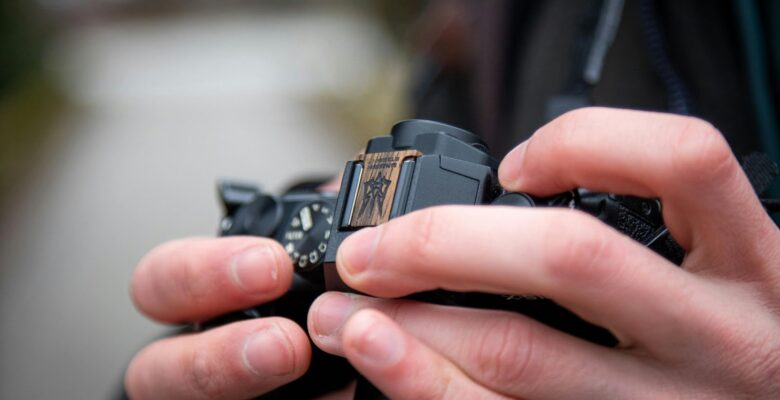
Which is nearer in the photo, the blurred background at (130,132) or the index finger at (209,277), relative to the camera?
the index finger at (209,277)

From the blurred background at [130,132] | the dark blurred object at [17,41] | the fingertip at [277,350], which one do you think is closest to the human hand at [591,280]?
the fingertip at [277,350]

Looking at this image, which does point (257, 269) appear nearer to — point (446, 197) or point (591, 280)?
point (446, 197)

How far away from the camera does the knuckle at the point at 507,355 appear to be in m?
0.50

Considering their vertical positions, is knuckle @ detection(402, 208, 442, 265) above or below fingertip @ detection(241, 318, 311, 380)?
above

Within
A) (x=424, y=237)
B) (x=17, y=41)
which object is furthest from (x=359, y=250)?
(x=17, y=41)

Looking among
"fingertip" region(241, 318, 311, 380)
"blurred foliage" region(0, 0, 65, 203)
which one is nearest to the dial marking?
"fingertip" region(241, 318, 311, 380)

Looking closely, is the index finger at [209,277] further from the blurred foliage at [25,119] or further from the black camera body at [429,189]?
the blurred foliage at [25,119]

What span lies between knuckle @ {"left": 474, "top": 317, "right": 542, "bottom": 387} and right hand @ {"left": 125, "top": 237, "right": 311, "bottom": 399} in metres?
0.18

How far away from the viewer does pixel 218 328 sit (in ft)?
2.24

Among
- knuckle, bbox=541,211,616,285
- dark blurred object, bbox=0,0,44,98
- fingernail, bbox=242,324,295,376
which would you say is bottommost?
fingernail, bbox=242,324,295,376

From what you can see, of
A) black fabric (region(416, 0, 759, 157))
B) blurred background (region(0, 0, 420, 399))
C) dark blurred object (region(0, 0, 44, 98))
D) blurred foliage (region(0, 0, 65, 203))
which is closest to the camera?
black fabric (region(416, 0, 759, 157))

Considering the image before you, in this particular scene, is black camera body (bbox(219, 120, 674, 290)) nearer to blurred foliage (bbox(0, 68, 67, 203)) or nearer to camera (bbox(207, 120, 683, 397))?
camera (bbox(207, 120, 683, 397))

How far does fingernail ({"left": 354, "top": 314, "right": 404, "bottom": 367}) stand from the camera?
471 millimetres

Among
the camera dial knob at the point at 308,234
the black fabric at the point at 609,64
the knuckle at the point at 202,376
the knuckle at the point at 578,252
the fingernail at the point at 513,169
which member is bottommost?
the knuckle at the point at 202,376
